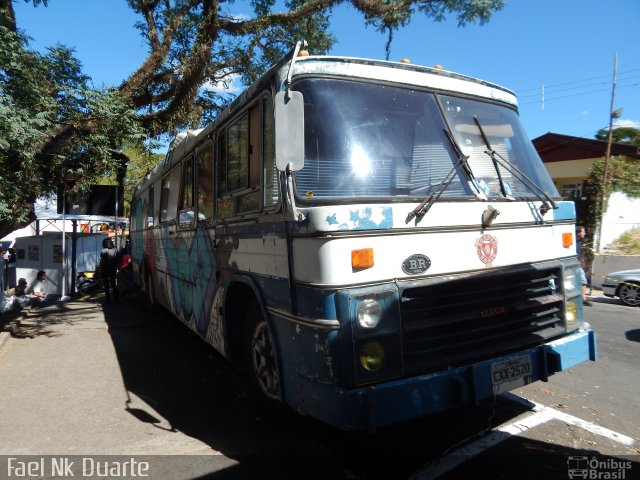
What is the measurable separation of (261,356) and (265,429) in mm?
711

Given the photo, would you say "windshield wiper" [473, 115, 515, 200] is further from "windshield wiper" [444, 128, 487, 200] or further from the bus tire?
the bus tire

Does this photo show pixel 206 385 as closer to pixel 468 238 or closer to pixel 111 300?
pixel 468 238

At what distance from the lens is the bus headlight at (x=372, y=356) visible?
2.78m

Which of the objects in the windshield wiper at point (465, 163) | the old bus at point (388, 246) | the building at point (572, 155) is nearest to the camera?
the old bus at point (388, 246)

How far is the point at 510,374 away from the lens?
3.16 metres

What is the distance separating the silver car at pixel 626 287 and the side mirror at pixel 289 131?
1014 centimetres

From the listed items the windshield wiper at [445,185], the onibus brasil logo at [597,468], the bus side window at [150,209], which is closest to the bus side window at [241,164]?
the windshield wiper at [445,185]

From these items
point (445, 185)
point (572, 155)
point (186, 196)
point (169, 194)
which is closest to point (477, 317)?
point (445, 185)

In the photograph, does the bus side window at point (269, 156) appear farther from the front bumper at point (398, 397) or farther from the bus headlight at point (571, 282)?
the bus headlight at point (571, 282)

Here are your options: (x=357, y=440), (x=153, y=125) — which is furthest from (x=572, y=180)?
(x=357, y=440)

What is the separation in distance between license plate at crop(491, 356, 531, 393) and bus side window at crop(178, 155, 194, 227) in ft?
12.3

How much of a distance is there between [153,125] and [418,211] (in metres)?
10.0

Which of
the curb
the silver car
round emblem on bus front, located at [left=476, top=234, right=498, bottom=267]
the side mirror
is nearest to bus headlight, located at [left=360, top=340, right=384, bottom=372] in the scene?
round emblem on bus front, located at [left=476, top=234, right=498, bottom=267]

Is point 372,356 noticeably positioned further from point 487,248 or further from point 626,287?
point 626,287
